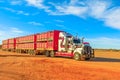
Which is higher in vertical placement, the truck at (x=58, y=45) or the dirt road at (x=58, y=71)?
the truck at (x=58, y=45)

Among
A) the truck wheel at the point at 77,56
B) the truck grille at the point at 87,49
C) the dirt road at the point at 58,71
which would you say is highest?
the truck grille at the point at 87,49

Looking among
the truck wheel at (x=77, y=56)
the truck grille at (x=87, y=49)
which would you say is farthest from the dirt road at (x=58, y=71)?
the truck wheel at (x=77, y=56)

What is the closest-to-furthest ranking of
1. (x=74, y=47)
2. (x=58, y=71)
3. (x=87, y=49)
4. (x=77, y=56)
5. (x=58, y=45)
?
1. (x=58, y=71)
2. (x=87, y=49)
3. (x=77, y=56)
4. (x=74, y=47)
5. (x=58, y=45)

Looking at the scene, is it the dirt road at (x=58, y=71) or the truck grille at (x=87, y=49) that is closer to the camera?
the dirt road at (x=58, y=71)

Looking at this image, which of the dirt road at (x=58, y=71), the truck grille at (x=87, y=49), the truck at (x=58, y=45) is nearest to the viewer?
the dirt road at (x=58, y=71)

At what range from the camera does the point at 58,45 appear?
104 feet

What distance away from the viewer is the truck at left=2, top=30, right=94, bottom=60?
86.3 feet

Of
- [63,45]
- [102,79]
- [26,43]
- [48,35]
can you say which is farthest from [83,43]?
[26,43]

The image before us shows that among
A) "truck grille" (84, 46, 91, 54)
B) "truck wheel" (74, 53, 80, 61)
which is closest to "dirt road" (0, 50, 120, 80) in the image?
"truck grille" (84, 46, 91, 54)

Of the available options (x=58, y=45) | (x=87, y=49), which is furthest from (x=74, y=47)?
(x=58, y=45)

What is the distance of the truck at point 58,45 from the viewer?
86.3 ft

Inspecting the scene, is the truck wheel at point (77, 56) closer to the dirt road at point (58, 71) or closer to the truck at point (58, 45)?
the truck at point (58, 45)

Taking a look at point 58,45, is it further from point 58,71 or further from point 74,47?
point 58,71

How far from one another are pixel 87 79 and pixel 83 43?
14149 millimetres
